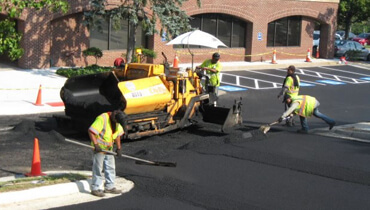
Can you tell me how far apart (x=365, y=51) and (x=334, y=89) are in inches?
631

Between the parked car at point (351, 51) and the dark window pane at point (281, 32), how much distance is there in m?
4.96

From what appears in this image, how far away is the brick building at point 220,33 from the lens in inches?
939

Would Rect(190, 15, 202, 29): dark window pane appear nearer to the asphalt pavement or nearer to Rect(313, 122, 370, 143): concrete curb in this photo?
the asphalt pavement

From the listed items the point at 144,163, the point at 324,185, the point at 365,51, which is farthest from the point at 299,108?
the point at 365,51

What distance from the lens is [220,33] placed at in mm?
31109

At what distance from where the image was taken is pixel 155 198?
809 cm

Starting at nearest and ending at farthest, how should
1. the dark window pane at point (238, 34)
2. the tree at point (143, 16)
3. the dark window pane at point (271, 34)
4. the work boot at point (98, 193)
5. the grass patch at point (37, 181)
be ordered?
the grass patch at point (37, 181) → the work boot at point (98, 193) → the tree at point (143, 16) → the dark window pane at point (238, 34) → the dark window pane at point (271, 34)

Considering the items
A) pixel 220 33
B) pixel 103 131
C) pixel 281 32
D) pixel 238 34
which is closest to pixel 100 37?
pixel 220 33

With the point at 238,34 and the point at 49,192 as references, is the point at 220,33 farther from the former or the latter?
the point at 49,192

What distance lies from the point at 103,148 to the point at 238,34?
2480cm

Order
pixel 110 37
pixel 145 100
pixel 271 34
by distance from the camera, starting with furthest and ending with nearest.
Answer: pixel 271 34 → pixel 110 37 → pixel 145 100

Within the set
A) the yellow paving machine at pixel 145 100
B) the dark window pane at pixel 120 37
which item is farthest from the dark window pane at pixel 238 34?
the yellow paving machine at pixel 145 100

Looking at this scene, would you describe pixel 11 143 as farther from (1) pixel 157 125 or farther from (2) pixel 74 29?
(2) pixel 74 29

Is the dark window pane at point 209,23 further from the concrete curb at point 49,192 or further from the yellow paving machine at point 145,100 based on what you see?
the concrete curb at point 49,192
